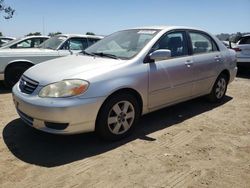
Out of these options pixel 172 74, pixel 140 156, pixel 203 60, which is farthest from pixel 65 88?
pixel 203 60

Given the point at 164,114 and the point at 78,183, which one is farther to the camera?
the point at 164,114

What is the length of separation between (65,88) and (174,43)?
2.26m

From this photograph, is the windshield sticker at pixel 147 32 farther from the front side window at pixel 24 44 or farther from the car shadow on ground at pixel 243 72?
the car shadow on ground at pixel 243 72

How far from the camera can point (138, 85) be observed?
4.32 meters

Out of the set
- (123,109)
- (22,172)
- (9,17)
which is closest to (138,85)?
(123,109)

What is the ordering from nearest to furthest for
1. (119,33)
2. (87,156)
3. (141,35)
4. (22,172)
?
(22,172) → (87,156) → (141,35) → (119,33)

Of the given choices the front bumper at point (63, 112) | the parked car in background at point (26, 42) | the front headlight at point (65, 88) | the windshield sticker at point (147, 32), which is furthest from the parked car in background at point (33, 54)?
the front headlight at point (65, 88)

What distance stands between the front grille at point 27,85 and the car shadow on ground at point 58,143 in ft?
2.33

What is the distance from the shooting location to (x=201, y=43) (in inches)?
229

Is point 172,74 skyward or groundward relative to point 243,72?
skyward

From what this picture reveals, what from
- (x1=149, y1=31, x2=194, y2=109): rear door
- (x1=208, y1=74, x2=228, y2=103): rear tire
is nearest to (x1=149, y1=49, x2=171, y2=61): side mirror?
(x1=149, y1=31, x2=194, y2=109): rear door

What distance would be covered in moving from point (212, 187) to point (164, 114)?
248 cm

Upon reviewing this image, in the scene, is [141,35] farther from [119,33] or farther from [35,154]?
[35,154]

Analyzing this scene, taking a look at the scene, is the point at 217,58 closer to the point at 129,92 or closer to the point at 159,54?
the point at 159,54
